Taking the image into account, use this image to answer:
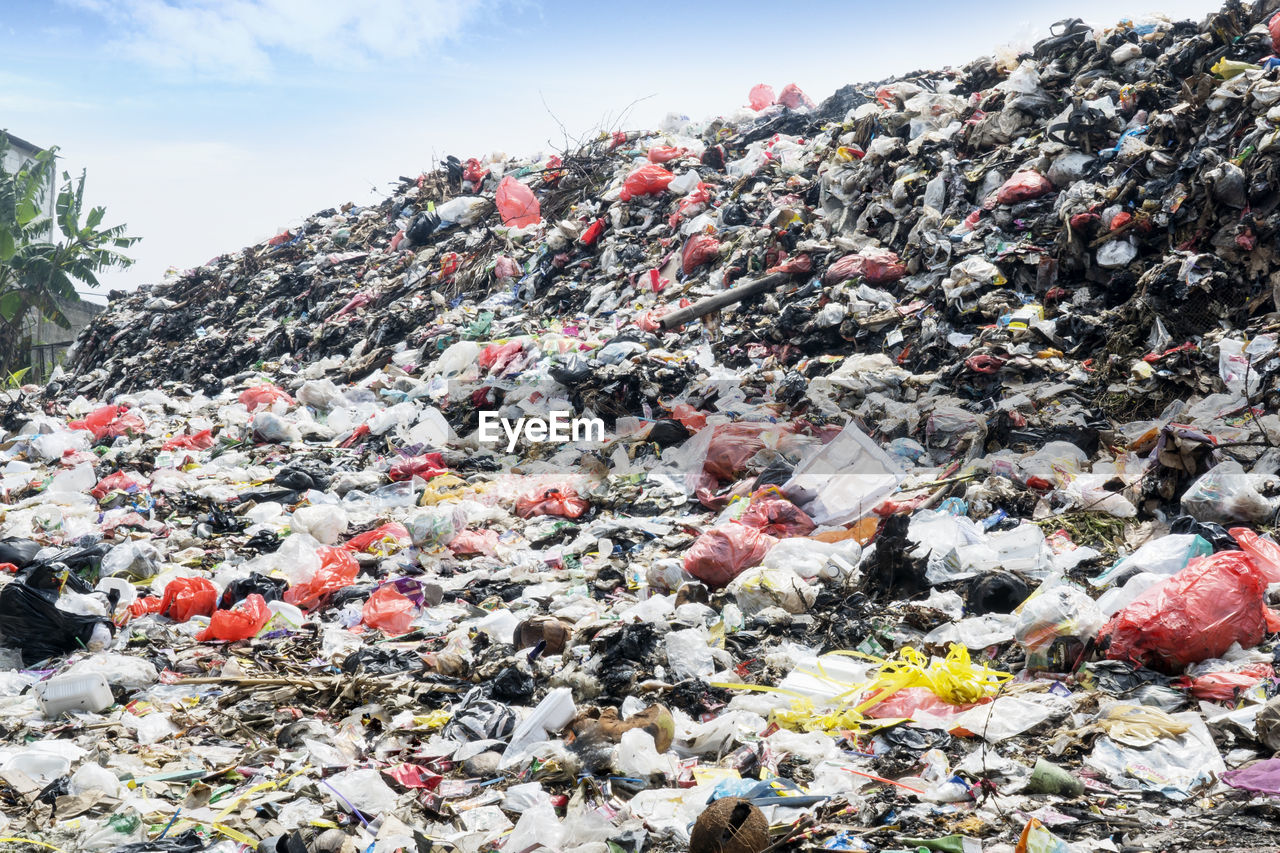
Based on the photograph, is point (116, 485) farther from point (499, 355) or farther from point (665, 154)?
point (665, 154)

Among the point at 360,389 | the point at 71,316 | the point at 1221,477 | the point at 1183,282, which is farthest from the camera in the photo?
the point at 71,316

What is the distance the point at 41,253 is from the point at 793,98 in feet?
41.3

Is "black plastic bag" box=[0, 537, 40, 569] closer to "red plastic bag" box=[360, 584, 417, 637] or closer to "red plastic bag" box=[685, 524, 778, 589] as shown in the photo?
"red plastic bag" box=[360, 584, 417, 637]

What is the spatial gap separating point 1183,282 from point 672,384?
309cm

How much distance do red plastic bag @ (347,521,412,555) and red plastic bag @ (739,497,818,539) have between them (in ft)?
5.73

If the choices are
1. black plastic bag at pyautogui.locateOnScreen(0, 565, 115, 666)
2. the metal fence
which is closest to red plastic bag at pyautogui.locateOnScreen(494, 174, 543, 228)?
black plastic bag at pyautogui.locateOnScreen(0, 565, 115, 666)

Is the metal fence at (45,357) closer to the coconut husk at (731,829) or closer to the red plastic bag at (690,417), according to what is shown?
the red plastic bag at (690,417)

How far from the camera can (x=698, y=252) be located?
7.89 m

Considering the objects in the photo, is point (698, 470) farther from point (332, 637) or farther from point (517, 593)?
point (332, 637)

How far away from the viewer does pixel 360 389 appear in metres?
7.54

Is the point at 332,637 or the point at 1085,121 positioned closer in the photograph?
the point at 332,637

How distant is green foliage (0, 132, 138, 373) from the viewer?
1464cm

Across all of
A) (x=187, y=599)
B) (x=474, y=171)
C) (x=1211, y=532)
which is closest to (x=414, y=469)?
(x=187, y=599)

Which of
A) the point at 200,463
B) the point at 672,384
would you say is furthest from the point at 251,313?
the point at 672,384
